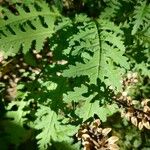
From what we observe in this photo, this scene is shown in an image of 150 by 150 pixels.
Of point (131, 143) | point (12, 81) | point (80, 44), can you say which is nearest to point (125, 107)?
point (131, 143)

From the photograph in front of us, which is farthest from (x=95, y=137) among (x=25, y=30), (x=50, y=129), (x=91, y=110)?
(x=25, y=30)

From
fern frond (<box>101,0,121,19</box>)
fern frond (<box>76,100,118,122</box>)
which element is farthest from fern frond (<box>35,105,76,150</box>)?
fern frond (<box>101,0,121,19</box>)

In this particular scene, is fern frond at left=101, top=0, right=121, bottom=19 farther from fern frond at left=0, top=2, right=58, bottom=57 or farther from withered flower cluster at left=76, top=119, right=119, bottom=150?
withered flower cluster at left=76, top=119, right=119, bottom=150

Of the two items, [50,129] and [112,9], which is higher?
[112,9]

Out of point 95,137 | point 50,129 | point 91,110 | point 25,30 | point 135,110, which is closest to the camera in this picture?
point 91,110

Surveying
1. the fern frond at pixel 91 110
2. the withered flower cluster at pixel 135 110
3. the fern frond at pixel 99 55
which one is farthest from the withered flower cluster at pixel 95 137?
the fern frond at pixel 99 55

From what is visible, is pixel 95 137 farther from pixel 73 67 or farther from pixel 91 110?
pixel 73 67

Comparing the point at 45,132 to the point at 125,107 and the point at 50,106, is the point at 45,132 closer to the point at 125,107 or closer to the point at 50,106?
the point at 50,106
